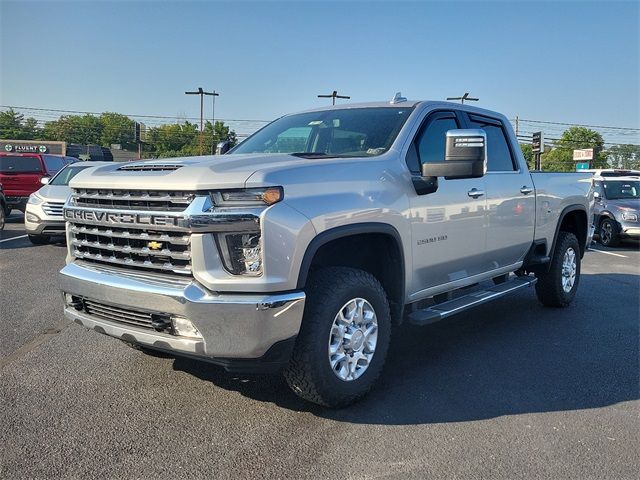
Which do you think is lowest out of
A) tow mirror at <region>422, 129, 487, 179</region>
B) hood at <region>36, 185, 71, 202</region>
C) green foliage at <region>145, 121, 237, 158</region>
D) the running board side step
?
the running board side step

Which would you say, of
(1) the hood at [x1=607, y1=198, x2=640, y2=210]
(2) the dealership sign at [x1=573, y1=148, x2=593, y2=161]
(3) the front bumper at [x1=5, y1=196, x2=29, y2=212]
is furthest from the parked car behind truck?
(2) the dealership sign at [x1=573, y1=148, x2=593, y2=161]

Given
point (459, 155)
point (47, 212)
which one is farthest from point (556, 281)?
point (47, 212)

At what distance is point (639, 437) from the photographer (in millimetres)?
3312

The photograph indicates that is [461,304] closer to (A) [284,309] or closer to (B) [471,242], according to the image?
(B) [471,242]

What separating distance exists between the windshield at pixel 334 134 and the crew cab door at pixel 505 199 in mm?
1114

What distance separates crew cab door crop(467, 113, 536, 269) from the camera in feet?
16.4

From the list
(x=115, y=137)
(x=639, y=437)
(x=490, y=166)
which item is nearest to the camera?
(x=639, y=437)

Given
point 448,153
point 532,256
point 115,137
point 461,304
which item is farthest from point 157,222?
point 115,137

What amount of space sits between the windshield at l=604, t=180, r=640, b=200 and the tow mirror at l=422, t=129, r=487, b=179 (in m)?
12.0

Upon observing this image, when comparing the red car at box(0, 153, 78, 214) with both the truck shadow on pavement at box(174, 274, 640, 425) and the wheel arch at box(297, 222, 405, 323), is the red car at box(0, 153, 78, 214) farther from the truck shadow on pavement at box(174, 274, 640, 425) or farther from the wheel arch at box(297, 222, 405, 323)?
the wheel arch at box(297, 222, 405, 323)

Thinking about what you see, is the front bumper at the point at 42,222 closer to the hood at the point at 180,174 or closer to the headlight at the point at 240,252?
the hood at the point at 180,174

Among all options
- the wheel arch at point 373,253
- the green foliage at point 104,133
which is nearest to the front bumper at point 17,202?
the wheel arch at point 373,253

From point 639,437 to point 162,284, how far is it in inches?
115

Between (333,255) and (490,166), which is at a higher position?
(490,166)
